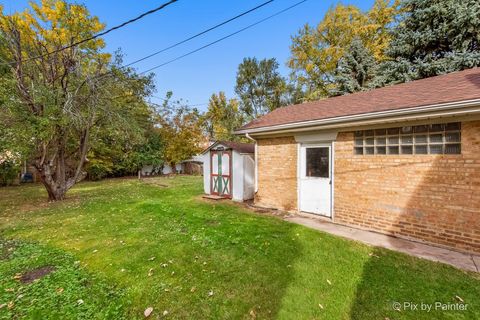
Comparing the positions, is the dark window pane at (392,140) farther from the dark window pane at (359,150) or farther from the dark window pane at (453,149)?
the dark window pane at (453,149)

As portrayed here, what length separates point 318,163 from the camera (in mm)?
6223

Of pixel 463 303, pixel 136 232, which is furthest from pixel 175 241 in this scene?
pixel 463 303

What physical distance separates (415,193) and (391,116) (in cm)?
162

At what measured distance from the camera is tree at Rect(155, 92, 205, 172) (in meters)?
22.1

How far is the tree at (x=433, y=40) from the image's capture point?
33.3ft

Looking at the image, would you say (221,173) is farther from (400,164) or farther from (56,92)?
(56,92)

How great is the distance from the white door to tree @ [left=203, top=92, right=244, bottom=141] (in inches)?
920

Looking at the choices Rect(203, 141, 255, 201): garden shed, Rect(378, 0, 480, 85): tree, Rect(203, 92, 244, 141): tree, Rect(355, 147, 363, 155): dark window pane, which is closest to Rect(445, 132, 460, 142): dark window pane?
Rect(355, 147, 363, 155): dark window pane

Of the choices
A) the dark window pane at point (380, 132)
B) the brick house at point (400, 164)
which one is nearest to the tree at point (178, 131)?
the brick house at point (400, 164)

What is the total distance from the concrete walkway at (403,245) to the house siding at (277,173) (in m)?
1.16

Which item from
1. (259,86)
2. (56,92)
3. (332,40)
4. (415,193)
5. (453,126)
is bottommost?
(415,193)

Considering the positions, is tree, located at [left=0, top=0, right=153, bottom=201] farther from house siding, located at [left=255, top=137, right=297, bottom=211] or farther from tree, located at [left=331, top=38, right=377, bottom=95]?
tree, located at [left=331, top=38, right=377, bottom=95]

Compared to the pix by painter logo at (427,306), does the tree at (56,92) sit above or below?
above

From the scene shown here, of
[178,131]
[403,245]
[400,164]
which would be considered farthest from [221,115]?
[403,245]
